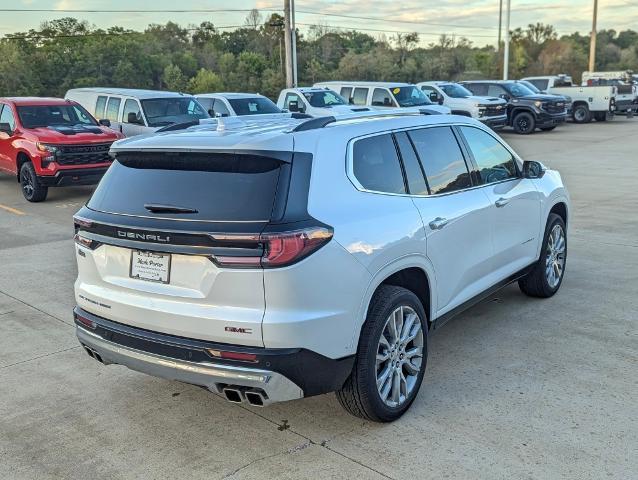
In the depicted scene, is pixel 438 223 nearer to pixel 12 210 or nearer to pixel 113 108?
pixel 12 210

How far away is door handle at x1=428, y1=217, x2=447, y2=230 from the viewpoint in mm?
4164

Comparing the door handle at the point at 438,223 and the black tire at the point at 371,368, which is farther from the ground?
the door handle at the point at 438,223

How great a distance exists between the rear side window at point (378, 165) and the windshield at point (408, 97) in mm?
16572

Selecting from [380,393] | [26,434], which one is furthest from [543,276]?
[26,434]

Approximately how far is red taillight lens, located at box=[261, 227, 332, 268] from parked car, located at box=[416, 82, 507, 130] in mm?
20761

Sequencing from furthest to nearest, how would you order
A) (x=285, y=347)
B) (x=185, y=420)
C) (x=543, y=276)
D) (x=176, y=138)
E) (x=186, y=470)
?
(x=543, y=276) → (x=185, y=420) → (x=176, y=138) → (x=186, y=470) → (x=285, y=347)

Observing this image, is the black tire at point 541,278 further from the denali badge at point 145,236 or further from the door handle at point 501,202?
the denali badge at point 145,236

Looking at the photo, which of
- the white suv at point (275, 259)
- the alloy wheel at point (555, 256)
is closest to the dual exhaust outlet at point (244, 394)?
the white suv at point (275, 259)

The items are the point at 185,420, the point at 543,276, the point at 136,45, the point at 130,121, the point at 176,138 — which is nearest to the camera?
the point at 176,138

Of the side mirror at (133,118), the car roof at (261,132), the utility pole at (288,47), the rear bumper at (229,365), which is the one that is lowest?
the rear bumper at (229,365)

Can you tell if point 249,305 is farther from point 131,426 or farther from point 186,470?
point 131,426

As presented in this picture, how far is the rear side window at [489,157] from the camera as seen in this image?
5027mm

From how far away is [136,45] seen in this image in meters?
45.4

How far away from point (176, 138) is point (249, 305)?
1.12 meters
